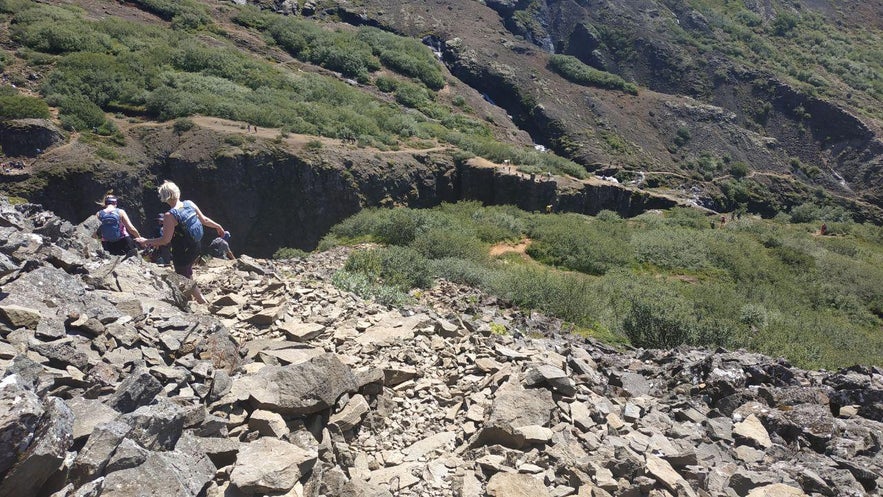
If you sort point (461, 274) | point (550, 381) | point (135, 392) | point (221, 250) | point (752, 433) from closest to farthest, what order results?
point (135, 392) < point (550, 381) < point (752, 433) < point (221, 250) < point (461, 274)

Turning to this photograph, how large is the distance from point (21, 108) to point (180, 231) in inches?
538

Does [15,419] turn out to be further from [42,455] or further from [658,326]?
[658,326]

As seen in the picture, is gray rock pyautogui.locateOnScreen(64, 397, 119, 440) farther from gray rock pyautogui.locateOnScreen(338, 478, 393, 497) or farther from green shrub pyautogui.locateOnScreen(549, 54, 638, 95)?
green shrub pyautogui.locateOnScreen(549, 54, 638, 95)

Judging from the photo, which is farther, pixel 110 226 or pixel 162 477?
pixel 110 226

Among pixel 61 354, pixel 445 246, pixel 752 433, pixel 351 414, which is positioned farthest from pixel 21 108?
pixel 752 433

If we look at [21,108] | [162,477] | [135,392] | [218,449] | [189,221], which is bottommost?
[21,108]

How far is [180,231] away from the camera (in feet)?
20.0

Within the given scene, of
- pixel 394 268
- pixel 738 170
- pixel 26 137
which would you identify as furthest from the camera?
pixel 738 170

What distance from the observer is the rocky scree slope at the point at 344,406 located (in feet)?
9.36

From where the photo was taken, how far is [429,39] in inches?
1882

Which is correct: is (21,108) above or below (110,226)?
below

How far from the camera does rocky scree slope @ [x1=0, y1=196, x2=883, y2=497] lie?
2852 mm

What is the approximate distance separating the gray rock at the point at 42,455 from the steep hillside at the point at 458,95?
1383cm

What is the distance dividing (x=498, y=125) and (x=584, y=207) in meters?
14.9
